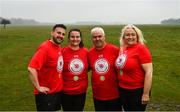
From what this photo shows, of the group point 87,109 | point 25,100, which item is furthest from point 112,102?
point 25,100

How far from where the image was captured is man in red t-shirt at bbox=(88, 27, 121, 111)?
24.8 feet

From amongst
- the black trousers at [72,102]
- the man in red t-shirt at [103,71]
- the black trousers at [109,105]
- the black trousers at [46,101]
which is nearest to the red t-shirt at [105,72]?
the man in red t-shirt at [103,71]

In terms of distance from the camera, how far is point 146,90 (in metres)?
7.05

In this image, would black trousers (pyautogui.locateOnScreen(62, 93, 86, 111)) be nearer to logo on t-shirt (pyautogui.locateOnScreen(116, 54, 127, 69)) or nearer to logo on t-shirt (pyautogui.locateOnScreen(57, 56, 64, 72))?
logo on t-shirt (pyautogui.locateOnScreen(57, 56, 64, 72))

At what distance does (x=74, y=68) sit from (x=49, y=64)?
720 mm

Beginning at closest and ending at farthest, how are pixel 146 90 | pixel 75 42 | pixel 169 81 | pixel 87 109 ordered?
1. pixel 146 90
2. pixel 75 42
3. pixel 87 109
4. pixel 169 81

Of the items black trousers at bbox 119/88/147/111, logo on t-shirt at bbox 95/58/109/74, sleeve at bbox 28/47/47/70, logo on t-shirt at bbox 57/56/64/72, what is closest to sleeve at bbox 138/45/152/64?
black trousers at bbox 119/88/147/111

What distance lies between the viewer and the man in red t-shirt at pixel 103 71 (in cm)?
756

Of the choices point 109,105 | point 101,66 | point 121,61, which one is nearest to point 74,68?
point 101,66

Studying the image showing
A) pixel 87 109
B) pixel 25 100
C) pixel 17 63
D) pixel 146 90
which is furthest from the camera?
pixel 17 63

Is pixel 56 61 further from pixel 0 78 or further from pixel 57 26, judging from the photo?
pixel 0 78

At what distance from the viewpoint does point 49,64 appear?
7.06 meters

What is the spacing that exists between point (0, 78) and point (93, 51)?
40.5 ft

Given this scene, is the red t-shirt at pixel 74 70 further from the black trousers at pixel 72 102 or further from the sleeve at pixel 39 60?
the sleeve at pixel 39 60
